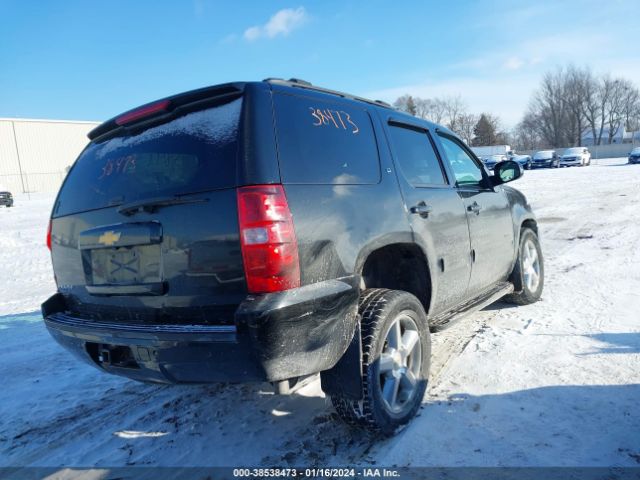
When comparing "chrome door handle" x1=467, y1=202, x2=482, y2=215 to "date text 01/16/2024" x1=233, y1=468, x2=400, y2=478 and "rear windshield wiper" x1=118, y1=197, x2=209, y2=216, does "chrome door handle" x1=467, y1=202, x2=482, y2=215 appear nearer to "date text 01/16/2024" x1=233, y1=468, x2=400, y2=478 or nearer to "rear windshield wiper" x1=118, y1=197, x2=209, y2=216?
"date text 01/16/2024" x1=233, y1=468, x2=400, y2=478

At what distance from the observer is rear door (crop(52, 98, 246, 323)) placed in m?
2.16

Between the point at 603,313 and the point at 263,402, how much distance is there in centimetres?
338

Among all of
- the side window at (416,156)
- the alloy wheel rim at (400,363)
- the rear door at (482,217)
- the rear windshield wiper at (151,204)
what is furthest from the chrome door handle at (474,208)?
the rear windshield wiper at (151,204)

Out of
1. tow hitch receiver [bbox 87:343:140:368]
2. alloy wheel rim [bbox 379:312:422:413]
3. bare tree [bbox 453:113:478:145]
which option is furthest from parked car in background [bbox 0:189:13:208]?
bare tree [bbox 453:113:478:145]

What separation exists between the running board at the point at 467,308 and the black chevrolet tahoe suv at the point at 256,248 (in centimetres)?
8

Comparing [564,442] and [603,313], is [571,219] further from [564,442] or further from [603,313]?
[564,442]

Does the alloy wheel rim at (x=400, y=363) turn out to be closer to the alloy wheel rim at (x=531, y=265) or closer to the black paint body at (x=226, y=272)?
the black paint body at (x=226, y=272)

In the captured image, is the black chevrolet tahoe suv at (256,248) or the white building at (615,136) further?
the white building at (615,136)

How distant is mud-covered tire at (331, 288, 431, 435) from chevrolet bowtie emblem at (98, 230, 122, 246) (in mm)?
1394

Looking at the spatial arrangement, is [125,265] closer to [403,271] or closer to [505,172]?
[403,271]

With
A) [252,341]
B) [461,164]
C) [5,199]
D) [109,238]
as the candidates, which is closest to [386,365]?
[252,341]

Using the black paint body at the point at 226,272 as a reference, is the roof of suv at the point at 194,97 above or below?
above

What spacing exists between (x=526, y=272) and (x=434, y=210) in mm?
2322

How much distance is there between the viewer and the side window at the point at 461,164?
3.93 meters
